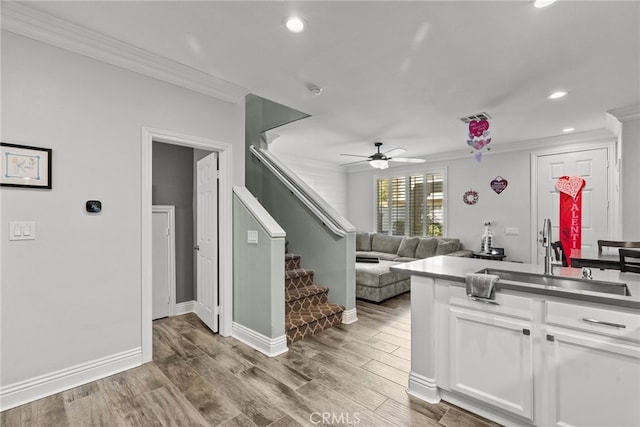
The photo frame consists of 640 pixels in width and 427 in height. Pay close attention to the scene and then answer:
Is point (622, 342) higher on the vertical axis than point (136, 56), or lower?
lower

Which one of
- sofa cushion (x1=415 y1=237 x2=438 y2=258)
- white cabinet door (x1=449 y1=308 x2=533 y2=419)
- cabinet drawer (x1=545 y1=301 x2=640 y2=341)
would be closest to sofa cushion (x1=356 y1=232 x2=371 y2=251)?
sofa cushion (x1=415 y1=237 x2=438 y2=258)

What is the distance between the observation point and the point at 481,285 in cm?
185

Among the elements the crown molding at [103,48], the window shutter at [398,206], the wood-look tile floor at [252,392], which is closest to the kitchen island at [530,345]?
the wood-look tile floor at [252,392]

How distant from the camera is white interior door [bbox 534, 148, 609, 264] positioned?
15.8 ft

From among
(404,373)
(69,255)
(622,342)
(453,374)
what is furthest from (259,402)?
(622,342)

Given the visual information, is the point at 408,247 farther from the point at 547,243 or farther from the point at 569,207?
the point at 547,243

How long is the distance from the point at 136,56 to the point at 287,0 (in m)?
1.43

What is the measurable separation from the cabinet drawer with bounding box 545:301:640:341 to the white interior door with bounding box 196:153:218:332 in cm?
287

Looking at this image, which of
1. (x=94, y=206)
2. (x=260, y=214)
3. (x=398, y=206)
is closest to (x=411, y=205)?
(x=398, y=206)

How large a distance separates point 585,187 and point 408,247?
3081 millimetres

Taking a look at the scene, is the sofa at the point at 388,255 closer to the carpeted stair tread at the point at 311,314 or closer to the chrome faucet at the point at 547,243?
the carpeted stair tread at the point at 311,314

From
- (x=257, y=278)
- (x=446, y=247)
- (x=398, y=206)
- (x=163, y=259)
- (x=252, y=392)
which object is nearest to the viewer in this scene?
(x=252, y=392)

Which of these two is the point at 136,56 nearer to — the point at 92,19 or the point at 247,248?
the point at 92,19

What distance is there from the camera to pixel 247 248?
3.14 m
